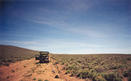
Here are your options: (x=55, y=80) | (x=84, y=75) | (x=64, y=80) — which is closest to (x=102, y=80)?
(x=84, y=75)

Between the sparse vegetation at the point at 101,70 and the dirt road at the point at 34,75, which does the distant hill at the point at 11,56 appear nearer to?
the dirt road at the point at 34,75

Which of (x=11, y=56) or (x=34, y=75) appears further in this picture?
(x=11, y=56)

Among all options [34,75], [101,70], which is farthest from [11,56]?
[101,70]

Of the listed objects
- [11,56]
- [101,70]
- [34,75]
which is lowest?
[11,56]

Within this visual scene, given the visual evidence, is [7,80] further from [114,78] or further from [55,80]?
[114,78]

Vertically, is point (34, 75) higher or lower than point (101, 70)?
lower

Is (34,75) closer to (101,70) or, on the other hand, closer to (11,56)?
(101,70)

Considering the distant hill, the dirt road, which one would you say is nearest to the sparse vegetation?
the dirt road

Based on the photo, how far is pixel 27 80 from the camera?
8.22 m

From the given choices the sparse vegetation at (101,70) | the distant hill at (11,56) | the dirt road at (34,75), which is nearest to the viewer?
the sparse vegetation at (101,70)

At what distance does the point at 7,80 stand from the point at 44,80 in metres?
5.51

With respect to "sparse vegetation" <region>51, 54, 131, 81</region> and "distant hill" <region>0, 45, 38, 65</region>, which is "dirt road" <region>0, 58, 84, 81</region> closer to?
"sparse vegetation" <region>51, 54, 131, 81</region>

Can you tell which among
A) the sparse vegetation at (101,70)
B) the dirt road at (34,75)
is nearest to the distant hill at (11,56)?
the dirt road at (34,75)

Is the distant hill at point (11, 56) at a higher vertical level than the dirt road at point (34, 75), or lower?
lower
